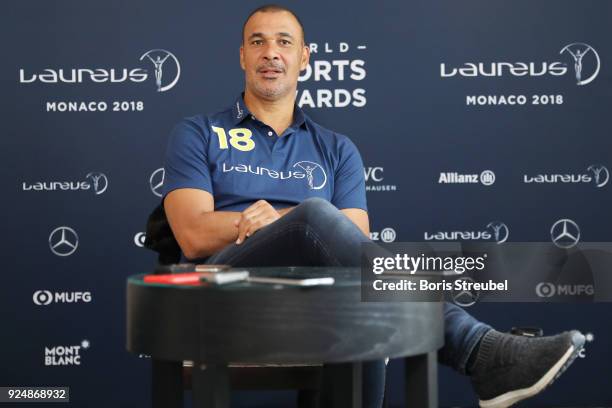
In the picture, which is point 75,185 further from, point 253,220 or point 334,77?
point 253,220

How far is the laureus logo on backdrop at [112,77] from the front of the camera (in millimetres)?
3398

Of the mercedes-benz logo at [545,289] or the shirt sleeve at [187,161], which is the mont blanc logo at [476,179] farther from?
the shirt sleeve at [187,161]

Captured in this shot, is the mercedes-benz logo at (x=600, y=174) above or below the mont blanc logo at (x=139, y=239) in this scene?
above

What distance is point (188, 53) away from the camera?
3404 mm

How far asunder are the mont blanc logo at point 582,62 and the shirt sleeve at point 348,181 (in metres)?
1.35

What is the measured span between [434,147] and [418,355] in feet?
6.76

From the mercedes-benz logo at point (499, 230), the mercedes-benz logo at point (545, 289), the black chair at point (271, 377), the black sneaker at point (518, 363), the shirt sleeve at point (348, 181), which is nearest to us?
the black sneaker at point (518, 363)

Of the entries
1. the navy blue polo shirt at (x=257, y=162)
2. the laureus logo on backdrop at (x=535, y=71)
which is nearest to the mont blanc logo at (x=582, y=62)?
the laureus logo on backdrop at (x=535, y=71)

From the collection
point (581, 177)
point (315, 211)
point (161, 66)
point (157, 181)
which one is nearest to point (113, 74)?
point (161, 66)

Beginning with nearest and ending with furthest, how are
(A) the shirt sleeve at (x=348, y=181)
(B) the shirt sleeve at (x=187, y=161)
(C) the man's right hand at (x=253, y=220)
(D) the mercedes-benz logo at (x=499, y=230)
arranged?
1. (C) the man's right hand at (x=253, y=220)
2. (B) the shirt sleeve at (x=187, y=161)
3. (A) the shirt sleeve at (x=348, y=181)
4. (D) the mercedes-benz logo at (x=499, y=230)

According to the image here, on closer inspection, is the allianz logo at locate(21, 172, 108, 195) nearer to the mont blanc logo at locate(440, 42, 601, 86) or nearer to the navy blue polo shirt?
the navy blue polo shirt

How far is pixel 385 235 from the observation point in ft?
11.1

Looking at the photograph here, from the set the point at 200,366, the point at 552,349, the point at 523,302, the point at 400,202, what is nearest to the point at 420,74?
the point at 400,202

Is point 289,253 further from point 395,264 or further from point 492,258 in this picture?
point 492,258
